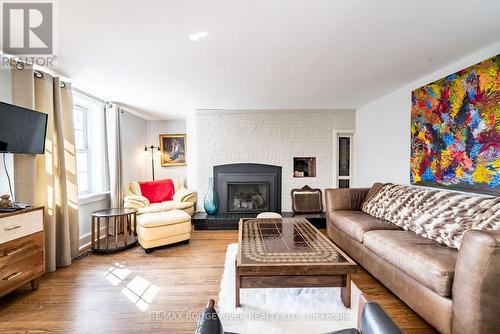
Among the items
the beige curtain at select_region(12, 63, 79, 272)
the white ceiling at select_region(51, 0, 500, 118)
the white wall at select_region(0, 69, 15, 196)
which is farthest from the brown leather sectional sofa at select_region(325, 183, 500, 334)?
the white wall at select_region(0, 69, 15, 196)

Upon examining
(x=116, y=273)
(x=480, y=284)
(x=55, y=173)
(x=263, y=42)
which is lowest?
(x=116, y=273)

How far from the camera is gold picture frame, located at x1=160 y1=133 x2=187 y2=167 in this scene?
505 cm

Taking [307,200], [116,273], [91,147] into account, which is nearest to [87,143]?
[91,147]

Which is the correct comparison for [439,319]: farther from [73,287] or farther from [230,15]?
[73,287]

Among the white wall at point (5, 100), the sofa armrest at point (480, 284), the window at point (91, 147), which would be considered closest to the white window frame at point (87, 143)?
the window at point (91, 147)

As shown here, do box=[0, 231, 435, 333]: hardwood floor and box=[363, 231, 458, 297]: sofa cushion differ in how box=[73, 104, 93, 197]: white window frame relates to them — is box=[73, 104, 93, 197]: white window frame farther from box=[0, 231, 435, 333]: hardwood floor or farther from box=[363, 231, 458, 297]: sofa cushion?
box=[363, 231, 458, 297]: sofa cushion

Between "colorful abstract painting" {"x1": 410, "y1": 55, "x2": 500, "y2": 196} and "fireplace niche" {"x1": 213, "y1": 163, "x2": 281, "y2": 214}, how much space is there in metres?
2.27

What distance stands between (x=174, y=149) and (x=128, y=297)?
11.7 feet

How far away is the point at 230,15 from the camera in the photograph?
155 centimetres

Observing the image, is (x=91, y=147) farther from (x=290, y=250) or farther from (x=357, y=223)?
(x=357, y=223)

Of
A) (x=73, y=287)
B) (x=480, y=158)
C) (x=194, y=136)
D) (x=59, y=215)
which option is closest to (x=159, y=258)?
(x=73, y=287)

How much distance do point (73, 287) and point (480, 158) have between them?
4018 mm

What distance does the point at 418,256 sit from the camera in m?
1.62

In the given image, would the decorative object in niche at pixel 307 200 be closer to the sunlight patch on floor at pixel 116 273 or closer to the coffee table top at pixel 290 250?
the coffee table top at pixel 290 250
